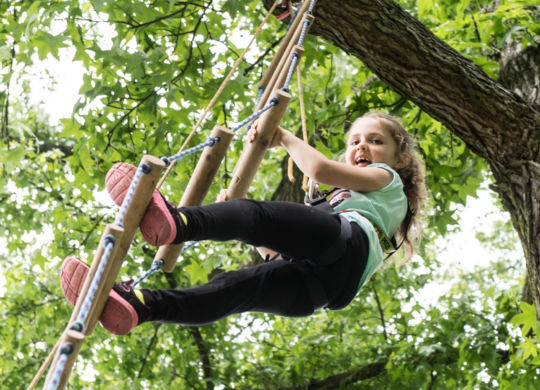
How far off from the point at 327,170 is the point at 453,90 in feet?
3.96

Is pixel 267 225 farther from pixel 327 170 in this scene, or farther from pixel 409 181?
pixel 409 181

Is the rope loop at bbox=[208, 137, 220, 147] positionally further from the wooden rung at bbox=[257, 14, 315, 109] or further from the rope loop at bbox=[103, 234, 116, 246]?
the rope loop at bbox=[103, 234, 116, 246]

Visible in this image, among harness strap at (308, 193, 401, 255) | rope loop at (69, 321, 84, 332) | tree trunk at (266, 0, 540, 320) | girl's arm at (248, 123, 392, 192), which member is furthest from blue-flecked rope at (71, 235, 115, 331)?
tree trunk at (266, 0, 540, 320)

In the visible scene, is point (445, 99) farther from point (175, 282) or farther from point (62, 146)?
point (62, 146)

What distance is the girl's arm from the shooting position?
226 centimetres

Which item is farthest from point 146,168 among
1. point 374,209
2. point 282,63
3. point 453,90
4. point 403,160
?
point 453,90

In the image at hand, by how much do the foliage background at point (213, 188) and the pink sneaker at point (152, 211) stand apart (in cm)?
131

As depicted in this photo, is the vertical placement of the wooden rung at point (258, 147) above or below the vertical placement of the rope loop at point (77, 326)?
above

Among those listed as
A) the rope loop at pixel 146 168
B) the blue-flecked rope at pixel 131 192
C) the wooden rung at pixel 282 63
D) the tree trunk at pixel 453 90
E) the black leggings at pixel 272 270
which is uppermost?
the tree trunk at pixel 453 90

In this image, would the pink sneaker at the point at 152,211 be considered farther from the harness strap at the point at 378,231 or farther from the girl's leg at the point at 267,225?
the harness strap at the point at 378,231

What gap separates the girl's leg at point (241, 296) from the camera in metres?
2.07

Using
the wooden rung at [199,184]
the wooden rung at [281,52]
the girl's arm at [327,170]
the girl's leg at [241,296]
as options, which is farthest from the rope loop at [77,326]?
the wooden rung at [281,52]

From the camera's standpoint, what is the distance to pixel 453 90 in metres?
3.18

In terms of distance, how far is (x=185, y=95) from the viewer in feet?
12.3
